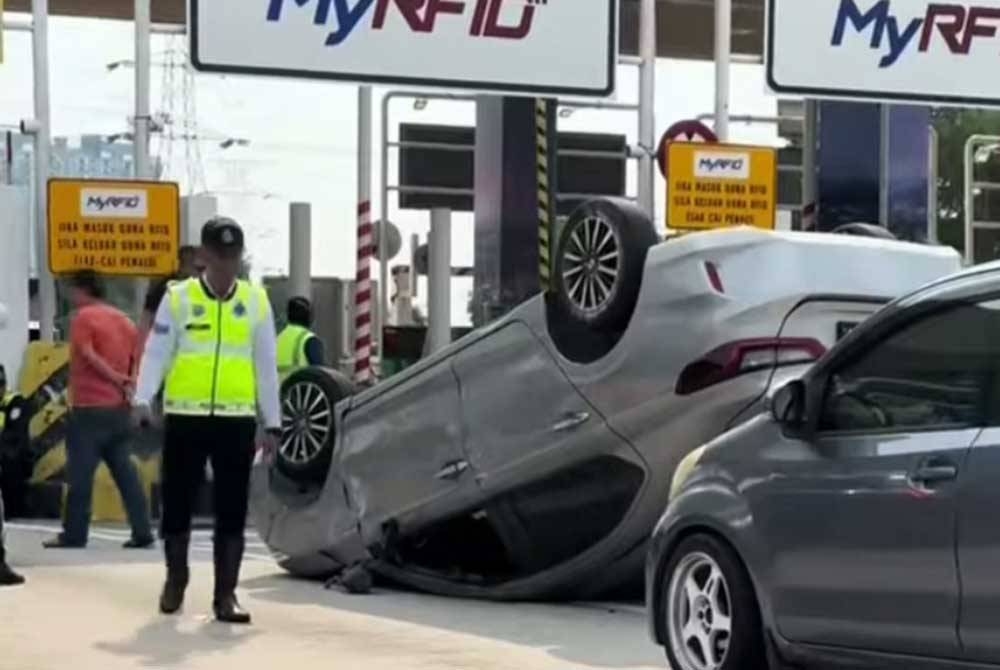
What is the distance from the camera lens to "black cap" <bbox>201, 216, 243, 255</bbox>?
9.35 metres

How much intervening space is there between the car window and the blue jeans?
6944mm

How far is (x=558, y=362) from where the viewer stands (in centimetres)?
967

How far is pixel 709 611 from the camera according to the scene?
756 centimetres

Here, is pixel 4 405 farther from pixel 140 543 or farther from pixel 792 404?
pixel 792 404

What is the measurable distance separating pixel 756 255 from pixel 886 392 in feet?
6.90

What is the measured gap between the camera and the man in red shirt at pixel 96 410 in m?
13.0

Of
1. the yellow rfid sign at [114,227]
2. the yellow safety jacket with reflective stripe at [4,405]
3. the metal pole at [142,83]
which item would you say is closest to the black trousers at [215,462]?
the yellow safety jacket with reflective stripe at [4,405]

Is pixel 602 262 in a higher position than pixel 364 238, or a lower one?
higher

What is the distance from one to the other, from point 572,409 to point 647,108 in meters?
8.75

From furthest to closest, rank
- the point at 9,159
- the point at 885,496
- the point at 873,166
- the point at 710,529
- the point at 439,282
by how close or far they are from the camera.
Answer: the point at 439,282 → the point at 873,166 → the point at 9,159 → the point at 710,529 → the point at 885,496

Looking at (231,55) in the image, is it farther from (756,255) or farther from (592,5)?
(756,255)

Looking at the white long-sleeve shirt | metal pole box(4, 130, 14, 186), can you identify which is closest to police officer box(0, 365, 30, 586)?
metal pole box(4, 130, 14, 186)

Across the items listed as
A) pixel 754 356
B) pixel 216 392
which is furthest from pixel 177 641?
pixel 754 356

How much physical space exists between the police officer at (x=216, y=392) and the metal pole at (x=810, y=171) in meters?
8.68
